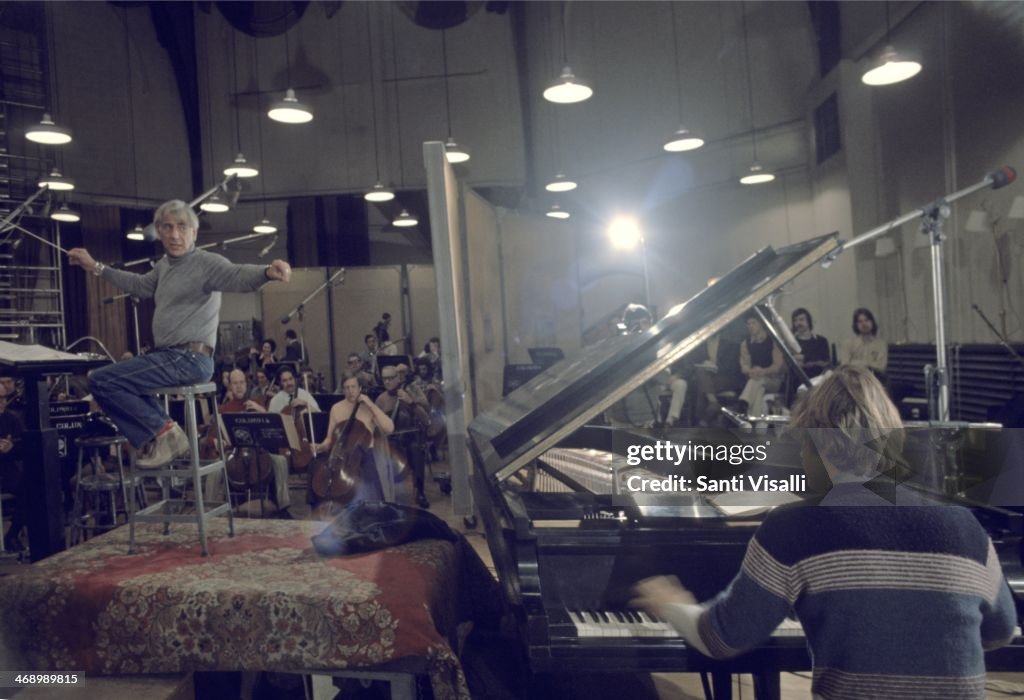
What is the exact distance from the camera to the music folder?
501 centimetres

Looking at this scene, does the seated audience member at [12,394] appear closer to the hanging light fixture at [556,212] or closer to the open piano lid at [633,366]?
the open piano lid at [633,366]

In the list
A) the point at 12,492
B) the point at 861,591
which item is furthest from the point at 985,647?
the point at 12,492

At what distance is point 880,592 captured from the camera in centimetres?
121

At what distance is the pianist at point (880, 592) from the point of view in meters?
1.21

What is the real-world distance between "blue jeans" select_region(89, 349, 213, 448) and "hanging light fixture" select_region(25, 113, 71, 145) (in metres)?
4.93

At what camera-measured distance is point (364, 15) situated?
10.2 metres

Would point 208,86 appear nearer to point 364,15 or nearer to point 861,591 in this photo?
point 364,15

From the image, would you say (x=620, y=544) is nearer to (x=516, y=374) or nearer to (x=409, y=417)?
(x=409, y=417)

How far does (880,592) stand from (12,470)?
572 cm

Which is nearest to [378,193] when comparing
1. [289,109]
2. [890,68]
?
[289,109]

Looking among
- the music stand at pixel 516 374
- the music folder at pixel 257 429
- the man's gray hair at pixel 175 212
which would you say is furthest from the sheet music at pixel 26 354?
the music stand at pixel 516 374

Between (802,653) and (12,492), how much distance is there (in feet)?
17.6

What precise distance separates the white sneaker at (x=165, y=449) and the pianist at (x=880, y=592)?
2.56m

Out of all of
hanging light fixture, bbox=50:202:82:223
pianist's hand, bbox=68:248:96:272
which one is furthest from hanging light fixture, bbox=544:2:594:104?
hanging light fixture, bbox=50:202:82:223
